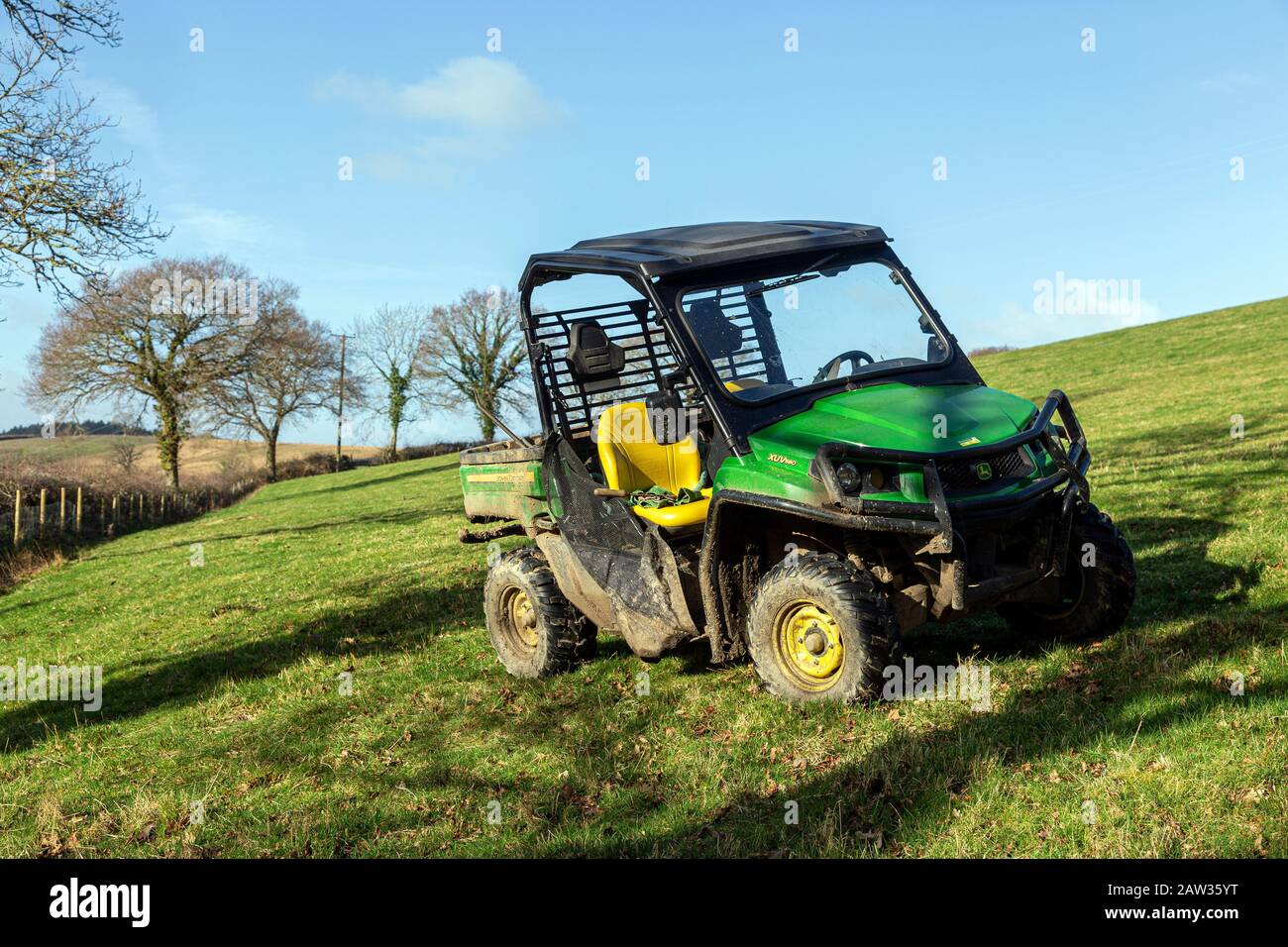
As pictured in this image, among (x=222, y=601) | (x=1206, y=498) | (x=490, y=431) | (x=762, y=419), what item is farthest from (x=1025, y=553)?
(x=490, y=431)

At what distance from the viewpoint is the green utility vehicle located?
5836 mm

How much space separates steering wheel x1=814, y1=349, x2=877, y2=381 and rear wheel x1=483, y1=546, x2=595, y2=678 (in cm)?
245

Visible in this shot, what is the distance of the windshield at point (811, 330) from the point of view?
6.88 meters

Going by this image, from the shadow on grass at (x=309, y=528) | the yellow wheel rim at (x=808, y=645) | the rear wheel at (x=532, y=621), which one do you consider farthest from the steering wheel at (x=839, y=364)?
the shadow on grass at (x=309, y=528)

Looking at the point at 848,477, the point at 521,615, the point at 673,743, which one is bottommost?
the point at 673,743

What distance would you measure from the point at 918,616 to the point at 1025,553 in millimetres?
748

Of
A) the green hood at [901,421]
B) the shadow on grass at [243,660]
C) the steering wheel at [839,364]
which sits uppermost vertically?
the steering wheel at [839,364]

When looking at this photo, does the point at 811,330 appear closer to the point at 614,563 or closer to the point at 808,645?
the point at 614,563

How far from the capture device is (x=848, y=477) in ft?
18.9

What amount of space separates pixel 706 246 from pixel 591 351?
942 millimetres

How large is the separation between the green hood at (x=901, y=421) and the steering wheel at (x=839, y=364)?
30 cm

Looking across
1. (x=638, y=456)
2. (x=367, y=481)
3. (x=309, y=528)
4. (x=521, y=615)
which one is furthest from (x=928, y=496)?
(x=367, y=481)

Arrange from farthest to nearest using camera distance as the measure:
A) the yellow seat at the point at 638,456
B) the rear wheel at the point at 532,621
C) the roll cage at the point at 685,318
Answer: the rear wheel at the point at 532,621 < the yellow seat at the point at 638,456 < the roll cage at the point at 685,318

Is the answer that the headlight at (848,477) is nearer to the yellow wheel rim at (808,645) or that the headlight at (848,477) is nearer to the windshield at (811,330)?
the yellow wheel rim at (808,645)
